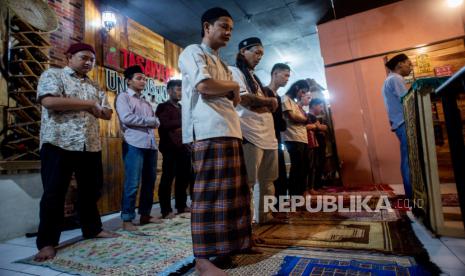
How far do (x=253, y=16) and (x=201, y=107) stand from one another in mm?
4646

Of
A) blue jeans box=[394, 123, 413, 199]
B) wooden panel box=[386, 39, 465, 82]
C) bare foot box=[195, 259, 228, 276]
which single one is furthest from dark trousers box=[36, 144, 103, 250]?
wooden panel box=[386, 39, 465, 82]

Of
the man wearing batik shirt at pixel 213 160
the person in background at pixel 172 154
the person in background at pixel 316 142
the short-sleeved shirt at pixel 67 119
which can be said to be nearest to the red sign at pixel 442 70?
the person in background at pixel 316 142

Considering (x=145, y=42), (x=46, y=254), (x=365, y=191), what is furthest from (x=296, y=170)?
(x=145, y=42)

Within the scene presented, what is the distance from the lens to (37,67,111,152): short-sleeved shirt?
206 cm

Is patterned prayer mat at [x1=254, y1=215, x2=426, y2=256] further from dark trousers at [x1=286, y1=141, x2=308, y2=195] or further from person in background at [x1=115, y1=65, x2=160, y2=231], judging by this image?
person in background at [x1=115, y1=65, x2=160, y2=231]

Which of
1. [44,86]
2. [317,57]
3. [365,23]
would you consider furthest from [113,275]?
[317,57]

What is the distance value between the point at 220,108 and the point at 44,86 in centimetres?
156

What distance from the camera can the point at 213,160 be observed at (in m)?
1.40

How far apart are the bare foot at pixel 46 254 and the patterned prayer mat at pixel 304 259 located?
1132 mm

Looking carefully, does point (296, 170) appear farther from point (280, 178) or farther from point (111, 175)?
point (111, 175)

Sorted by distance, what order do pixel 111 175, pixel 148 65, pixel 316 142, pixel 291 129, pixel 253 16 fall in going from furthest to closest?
pixel 253 16 → pixel 148 65 → pixel 316 142 → pixel 111 175 → pixel 291 129

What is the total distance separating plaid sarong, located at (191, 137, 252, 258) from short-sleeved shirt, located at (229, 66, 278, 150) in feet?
2.09

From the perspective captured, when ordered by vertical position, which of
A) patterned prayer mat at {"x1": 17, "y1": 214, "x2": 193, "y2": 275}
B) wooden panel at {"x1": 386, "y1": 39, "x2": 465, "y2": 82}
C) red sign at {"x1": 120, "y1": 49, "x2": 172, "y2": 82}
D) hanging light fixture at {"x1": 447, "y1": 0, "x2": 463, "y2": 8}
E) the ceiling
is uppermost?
the ceiling

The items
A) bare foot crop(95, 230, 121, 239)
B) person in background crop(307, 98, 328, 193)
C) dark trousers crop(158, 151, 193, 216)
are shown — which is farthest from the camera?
person in background crop(307, 98, 328, 193)
